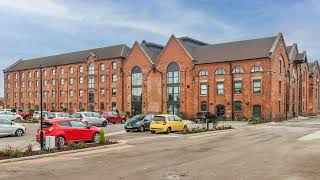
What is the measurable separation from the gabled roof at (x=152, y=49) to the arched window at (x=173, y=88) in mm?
4517

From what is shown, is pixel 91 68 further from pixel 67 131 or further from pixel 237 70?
pixel 67 131

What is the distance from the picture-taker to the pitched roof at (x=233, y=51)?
55.0m

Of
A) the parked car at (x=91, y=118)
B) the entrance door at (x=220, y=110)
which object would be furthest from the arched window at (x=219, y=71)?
the parked car at (x=91, y=118)

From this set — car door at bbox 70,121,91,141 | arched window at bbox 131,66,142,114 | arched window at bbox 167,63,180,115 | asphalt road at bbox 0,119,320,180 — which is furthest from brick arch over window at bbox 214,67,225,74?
asphalt road at bbox 0,119,320,180

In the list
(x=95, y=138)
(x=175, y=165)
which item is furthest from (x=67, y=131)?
(x=175, y=165)

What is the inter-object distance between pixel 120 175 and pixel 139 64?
5476 cm

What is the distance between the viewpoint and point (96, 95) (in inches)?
2867

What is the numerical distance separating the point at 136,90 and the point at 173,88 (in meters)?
7.68

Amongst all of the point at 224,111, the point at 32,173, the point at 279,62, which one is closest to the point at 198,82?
the point at 224,111

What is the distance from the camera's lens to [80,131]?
73.5ft

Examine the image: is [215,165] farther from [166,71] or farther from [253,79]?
[166,71]

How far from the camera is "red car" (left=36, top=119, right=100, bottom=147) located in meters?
21.3

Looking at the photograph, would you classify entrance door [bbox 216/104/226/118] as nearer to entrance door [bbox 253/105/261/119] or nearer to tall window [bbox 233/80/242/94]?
tall window [bbox 233/80/242/94]

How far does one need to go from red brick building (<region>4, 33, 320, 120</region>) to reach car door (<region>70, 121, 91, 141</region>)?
3514cm
